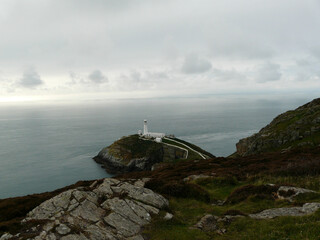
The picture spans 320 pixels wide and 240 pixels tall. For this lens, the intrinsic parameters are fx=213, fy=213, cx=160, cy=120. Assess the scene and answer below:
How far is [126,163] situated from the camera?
3531 inches

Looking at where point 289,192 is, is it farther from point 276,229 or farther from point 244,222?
point 276,229

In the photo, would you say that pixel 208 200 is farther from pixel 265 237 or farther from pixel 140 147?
pixel 140 147

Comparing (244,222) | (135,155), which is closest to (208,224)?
(244,222)

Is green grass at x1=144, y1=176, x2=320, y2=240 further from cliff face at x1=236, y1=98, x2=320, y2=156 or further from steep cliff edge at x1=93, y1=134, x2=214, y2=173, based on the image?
steep cliff edge at x1=93, y1=134, x2=214, y2=173

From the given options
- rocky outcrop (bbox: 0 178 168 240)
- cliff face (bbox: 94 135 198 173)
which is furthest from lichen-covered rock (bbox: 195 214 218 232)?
cliff face (bbox: 94 135 198 173)

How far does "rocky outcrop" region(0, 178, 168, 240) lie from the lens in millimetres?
11227

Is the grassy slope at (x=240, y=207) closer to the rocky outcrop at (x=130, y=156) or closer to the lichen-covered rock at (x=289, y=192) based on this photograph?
the lichen-covered rock at (x=289, y=192)

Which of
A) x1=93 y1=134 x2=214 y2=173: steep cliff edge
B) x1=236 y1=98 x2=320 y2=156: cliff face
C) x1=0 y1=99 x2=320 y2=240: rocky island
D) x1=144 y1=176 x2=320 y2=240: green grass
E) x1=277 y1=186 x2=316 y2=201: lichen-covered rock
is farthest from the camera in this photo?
x1=93 y1=134 x2=214 y2=173: steep cliff edge

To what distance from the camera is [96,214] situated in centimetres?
1312

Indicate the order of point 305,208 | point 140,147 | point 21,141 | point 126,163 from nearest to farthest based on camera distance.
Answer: point 305,208, point 126,163, point 140,147, point 21,141

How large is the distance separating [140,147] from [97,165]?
820 inches

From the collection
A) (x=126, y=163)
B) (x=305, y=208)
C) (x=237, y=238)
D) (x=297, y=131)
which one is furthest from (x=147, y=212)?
(x=126, y=163)

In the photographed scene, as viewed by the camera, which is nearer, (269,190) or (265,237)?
(265,237)

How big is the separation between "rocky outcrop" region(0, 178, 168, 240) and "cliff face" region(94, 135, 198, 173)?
244 feet
